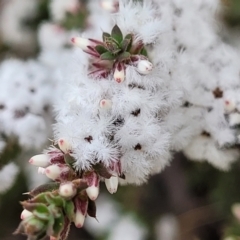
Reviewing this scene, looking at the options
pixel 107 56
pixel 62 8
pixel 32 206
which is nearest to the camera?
pixel 32 206

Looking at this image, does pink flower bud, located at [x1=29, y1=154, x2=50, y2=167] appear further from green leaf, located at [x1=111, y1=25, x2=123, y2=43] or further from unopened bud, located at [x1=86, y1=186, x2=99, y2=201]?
green leaf, located at [x1=111, y1=25, x2=123, y2=43]

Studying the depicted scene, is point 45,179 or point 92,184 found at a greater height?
point 92,184

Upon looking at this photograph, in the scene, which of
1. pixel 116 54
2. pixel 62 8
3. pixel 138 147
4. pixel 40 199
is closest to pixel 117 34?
pixel 116 54

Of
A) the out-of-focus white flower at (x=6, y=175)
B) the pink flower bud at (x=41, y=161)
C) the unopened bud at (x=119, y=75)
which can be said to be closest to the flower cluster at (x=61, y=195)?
the pink flower bud at (x=41, y=161)

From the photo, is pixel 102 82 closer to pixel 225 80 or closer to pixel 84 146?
pixel 84 146

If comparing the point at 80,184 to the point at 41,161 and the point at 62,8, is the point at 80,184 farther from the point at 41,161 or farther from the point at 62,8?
the point at 62,8

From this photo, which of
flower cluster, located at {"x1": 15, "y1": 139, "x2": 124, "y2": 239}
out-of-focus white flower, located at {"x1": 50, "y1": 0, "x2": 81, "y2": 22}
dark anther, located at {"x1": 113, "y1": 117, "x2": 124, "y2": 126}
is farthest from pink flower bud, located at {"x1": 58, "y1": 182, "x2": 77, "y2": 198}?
out-of-focus white flower, located at {"x1": 50, "y1": 0, "x2": 81, "y2": 22}
